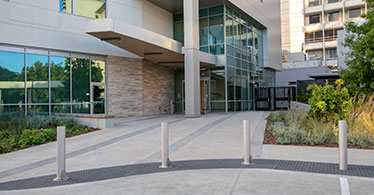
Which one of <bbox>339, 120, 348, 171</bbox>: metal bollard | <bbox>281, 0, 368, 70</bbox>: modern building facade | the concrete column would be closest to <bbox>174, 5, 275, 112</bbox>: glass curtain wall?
the concrete column

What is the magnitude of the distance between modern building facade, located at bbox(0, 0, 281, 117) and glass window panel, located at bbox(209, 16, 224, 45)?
3.1 inches

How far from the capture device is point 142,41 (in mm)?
15656

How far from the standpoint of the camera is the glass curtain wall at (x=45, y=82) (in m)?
14.8

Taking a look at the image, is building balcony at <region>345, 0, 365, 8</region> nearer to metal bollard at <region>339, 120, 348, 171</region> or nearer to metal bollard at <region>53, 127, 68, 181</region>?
metal bollard at <region>339, 120, 348, 171</region>

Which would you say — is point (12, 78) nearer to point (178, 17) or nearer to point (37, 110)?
point (37, 110)

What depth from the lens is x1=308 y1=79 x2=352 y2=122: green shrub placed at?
970 centimetres

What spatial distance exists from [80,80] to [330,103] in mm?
14013

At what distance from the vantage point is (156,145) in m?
9.06

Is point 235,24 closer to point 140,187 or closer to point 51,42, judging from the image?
point 51,42

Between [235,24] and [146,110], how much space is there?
33.2 ft

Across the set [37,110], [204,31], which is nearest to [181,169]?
[37,110]

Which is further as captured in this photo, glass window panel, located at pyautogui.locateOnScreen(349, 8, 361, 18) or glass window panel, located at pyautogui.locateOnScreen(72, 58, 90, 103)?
glass window panel, located at pyautogui.locateOnScreen(349, 8, 361, 18)

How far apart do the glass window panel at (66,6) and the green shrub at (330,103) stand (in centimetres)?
1382

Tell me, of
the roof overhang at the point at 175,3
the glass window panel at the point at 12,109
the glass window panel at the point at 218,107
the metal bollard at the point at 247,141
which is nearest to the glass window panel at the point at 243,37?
the roof overhang at the point at 175,3
